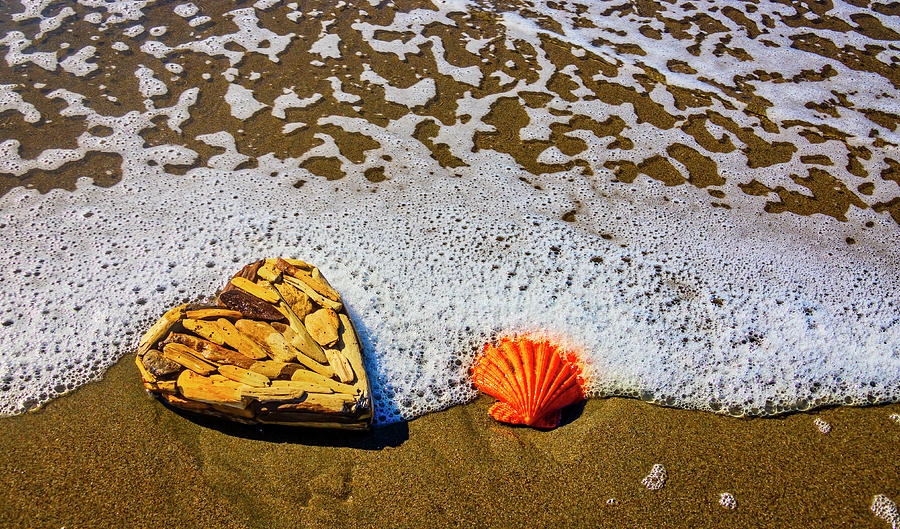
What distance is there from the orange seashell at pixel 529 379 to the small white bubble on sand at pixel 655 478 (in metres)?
0.44

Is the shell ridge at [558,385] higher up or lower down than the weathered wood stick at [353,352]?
lower down

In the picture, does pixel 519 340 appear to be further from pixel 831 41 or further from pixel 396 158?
pixel 831 41

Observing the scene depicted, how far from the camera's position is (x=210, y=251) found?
337cm

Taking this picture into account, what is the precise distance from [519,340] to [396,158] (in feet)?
6.25

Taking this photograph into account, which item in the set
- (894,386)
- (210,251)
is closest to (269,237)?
(210,251)

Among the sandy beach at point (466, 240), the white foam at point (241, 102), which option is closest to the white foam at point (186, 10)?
the sandy beach at point (466, 240)

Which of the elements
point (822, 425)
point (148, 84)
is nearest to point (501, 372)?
point (822, 425)

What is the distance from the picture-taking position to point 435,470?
7.72ft

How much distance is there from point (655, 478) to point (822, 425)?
948 millimetres

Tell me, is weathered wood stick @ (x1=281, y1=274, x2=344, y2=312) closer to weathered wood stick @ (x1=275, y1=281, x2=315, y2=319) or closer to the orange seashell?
weathered wood stick @ (x1=275, y1=281, x2=315, y2=319)

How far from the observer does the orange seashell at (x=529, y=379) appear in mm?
2498

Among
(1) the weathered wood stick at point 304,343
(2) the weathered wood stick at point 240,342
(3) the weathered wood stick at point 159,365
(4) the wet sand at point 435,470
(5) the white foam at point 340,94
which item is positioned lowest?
(4) the wet sand at point 435,470

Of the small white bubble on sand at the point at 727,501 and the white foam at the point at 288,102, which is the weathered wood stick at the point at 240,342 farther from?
the white foam at the point at 288,102

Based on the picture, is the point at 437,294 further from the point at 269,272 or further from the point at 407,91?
the point at 407,91
